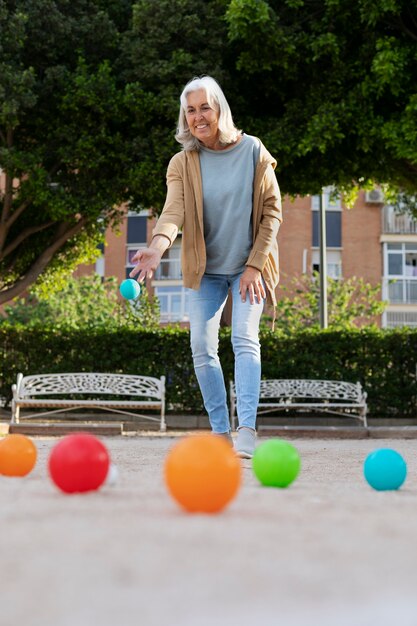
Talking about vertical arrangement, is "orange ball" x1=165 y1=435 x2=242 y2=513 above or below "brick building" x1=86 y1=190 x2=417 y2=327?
below

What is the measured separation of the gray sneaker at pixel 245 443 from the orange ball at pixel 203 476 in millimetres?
2060

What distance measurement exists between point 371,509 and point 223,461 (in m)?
0.55

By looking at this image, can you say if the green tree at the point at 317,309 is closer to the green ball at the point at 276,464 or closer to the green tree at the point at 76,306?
the green tree at the point at 76,306

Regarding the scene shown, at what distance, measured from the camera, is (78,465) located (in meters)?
2.38

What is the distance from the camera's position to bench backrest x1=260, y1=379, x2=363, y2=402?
510 inches

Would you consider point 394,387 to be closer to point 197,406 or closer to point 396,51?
point 197,406

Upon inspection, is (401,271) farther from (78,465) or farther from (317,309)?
(78,465)

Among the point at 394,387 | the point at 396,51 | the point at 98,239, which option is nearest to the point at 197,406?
the point at 394,387

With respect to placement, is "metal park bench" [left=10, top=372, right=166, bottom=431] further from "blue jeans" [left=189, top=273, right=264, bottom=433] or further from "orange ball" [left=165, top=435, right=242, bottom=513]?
"orange ball" [left=165, top=435, right=242, bottom=513]

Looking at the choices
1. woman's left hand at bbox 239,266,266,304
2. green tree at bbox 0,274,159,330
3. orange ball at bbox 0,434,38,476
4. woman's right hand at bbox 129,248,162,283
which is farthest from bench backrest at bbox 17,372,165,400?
green tree at bbox 0,274,159,330

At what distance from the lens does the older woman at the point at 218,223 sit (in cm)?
449

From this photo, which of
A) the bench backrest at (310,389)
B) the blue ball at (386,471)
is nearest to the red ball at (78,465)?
the blue ball at (386,471)

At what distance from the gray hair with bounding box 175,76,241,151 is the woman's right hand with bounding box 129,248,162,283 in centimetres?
91

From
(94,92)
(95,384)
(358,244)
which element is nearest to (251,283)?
(95,384)
